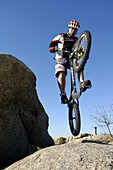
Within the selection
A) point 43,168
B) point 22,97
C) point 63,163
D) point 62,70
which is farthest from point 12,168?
point 62,70

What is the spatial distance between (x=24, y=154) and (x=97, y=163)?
1.74 metres

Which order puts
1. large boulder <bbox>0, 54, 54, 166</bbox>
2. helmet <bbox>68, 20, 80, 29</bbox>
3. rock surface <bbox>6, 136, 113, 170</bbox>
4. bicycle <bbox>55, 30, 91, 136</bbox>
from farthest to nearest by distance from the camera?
1. helmet <bbox>68, 20, 80, 29</bbox>
2. bicycle <bbox>55, 30, 91, 136</bbox>
3. large boulder <bbox>0, 54, 54, 166</bbox>
4. rock surface <bbox>6, 136, 113, 170</bbox>

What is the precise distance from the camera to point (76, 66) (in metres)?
5.03

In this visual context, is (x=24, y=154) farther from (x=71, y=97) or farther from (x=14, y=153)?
(x=71, y=97)

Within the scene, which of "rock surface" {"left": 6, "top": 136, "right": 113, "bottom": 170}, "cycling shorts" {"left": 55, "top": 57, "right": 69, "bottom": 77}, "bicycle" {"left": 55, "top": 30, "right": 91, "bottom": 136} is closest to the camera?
"rock surface" {"left": 6, "top": 136, "right": 113, "bottom": 170}

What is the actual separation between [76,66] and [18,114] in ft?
7.74

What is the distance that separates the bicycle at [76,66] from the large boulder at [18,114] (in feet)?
3.13

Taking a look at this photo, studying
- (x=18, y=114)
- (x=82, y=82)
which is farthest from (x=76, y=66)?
(x=18, y=114)

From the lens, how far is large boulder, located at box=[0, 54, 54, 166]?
3133 millimetres

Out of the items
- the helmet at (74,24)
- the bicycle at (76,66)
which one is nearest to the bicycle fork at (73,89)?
the bicycle at (76,66)

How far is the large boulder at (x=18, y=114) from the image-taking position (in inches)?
123

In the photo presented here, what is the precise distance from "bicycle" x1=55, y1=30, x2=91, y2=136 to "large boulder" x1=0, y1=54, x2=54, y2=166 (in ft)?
3.13

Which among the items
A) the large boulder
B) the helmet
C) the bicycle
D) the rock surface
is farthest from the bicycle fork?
the rock surface

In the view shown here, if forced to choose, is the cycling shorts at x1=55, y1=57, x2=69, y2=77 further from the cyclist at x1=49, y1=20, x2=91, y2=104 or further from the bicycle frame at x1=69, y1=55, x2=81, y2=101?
the bicycle frame at x1=69, y1=55, x2=81, y2=101
